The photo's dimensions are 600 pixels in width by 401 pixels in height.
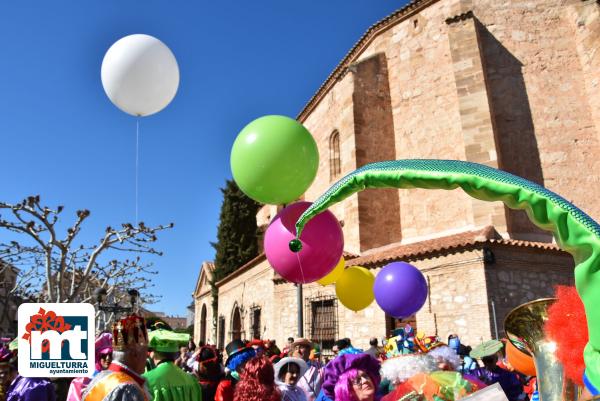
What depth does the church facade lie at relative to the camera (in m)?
11.2

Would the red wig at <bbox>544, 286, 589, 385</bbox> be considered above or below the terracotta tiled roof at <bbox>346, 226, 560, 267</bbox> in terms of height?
below

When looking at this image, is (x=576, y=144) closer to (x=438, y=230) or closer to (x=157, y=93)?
(x=438, y=230)

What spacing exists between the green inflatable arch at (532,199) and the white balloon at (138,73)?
5206mm

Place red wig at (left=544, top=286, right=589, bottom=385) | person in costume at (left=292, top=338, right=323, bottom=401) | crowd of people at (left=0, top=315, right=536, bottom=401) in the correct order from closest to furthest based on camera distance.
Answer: red wig at (left=544, top=286, right=589, bottom=385) → crowd of people at (left=0, top=315, right=536, bottom=401) → person in costume at (left=292, top=338, right=323, bottom=401)

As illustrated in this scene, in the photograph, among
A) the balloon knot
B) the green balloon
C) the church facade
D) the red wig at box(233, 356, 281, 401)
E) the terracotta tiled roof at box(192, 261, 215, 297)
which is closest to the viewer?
the red wig at box(233, 356, 281, 401)

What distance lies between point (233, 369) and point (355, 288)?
124 inches

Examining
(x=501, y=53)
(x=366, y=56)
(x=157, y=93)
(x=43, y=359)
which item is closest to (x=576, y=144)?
(x=501, y=53)

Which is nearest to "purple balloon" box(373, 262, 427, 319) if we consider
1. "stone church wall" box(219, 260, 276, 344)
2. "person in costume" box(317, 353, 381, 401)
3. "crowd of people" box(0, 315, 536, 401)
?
"crowd of people" box(0, 315, 536, 401)

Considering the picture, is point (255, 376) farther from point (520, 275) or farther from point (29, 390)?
point (520, 275)

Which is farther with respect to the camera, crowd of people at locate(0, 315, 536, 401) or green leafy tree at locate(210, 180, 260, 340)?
green leafy tree at locate(210, 180, 260, 340)

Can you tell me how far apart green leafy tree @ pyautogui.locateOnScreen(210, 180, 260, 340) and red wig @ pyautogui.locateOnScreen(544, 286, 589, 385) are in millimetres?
24828

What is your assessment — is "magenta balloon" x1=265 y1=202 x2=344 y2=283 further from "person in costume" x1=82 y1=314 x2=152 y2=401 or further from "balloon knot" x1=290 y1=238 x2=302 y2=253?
"person in costume" x1=82 y1=314 x2=152 y2=401

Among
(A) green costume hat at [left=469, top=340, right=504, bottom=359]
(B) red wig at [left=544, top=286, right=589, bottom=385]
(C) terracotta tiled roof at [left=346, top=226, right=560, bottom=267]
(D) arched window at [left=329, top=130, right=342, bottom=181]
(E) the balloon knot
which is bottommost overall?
(A) green costume hat at [left=469, top=340, right=504, bottom=359]

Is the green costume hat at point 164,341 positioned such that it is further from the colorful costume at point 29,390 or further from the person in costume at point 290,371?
the colorful costume at point 29,390
